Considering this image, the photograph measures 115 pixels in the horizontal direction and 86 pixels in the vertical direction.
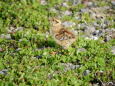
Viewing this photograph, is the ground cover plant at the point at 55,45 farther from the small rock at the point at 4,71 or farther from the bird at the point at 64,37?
the bird at the point at 64,37

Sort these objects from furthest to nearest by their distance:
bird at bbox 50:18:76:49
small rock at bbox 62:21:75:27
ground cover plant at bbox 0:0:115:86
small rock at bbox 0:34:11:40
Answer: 1. small rock at bbox 62:21:75:27
2. small rock at bbox 0:34:11:40
3. bird at bbox 50:18:76:49
4. ground cover plant at bbox 0:0:115:86

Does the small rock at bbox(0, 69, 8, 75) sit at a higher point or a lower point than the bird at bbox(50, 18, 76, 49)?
lower

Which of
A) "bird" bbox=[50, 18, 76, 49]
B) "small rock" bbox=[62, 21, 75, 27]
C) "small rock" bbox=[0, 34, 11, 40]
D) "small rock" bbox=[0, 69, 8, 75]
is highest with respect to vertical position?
"bird" bbox=[50, 18, 76, 49]

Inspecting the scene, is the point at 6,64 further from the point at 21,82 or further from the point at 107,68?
the point at 107,68

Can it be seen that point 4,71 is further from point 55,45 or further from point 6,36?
point 6,36

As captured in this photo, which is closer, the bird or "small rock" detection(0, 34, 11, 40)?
the bird

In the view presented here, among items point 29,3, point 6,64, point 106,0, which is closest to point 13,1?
point 29,3

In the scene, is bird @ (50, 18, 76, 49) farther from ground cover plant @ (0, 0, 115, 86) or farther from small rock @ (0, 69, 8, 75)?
small rock @ (0, 69, 8, 75)

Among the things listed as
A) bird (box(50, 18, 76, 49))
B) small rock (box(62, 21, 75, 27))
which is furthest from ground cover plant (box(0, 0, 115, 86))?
bird (box(50, 18, 76, 49))

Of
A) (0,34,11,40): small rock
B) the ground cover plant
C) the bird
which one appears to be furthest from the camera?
(0,34,11,40): small rock
